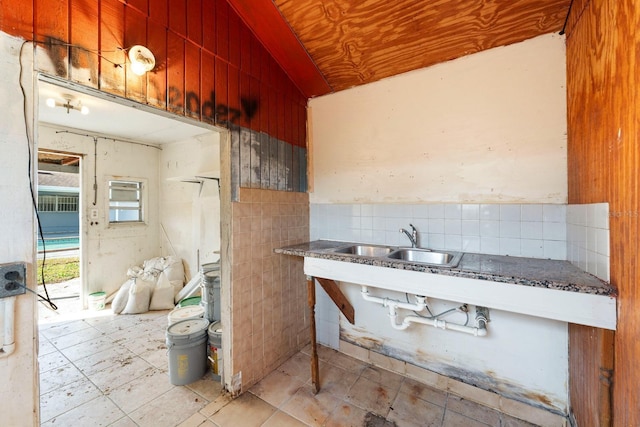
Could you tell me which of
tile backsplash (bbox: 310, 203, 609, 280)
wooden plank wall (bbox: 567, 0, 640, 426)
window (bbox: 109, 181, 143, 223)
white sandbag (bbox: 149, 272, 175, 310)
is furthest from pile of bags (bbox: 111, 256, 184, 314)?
wooden plank wall (bbox: 567, 0, 640, 426)

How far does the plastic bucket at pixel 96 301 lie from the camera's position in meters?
3.31

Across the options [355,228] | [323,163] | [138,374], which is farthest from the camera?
[323,163]

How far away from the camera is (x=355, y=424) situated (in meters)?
1.55

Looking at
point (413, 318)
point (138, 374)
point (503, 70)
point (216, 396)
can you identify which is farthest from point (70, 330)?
point (503, 70)

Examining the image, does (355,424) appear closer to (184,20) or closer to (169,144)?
(184,20)

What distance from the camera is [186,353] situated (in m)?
1.91

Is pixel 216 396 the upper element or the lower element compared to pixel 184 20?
lower

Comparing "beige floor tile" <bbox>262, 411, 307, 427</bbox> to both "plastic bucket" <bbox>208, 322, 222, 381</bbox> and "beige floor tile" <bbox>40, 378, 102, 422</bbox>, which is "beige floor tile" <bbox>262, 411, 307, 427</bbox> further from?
"beige floor tile" <bbox>40, 378, 102, 422</bbox>

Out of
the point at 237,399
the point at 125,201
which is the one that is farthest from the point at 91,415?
the point at 125,201

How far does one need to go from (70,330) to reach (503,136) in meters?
4.52

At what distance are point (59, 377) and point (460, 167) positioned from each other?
3.54m

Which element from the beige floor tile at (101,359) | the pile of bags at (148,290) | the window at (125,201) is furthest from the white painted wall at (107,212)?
the beige floor tile at (101,359)

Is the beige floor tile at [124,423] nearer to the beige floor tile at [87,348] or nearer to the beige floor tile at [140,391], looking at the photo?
the beige floor tile at [140,391]

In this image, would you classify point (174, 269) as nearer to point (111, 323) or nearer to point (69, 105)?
point (111, 323)
